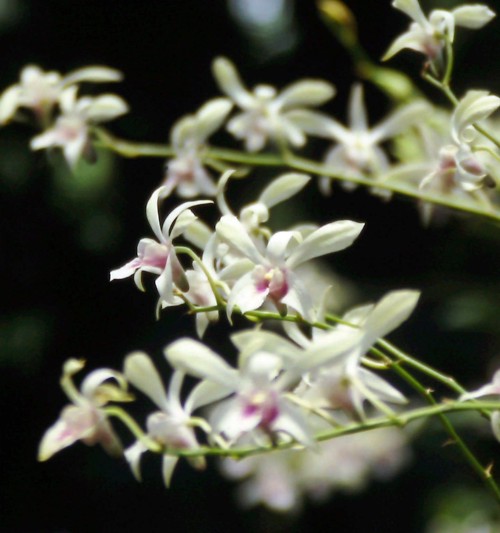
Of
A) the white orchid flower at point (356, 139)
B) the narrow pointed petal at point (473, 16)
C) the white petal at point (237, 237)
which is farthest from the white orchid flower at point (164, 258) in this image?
the white orchid flower at point (356, 139)

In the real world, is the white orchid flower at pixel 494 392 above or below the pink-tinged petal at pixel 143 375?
below

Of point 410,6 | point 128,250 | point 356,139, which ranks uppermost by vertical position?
point 410,6

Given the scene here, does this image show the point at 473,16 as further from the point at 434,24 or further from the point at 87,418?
the point at 87,418

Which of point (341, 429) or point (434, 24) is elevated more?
point (434, 24)

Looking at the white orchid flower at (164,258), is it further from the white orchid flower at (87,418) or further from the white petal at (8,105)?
the white petal at (8,105)

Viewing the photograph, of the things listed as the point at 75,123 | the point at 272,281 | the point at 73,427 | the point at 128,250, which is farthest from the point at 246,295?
the point at 128,250

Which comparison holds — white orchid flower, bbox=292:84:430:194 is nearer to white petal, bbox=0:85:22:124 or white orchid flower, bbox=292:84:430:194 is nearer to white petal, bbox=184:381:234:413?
white petal, bbox=0:85:22:124

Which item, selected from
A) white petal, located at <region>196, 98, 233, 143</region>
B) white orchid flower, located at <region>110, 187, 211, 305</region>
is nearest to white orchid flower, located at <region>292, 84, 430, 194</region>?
white petal, located at <region>196, 98, 233, 143</region>
